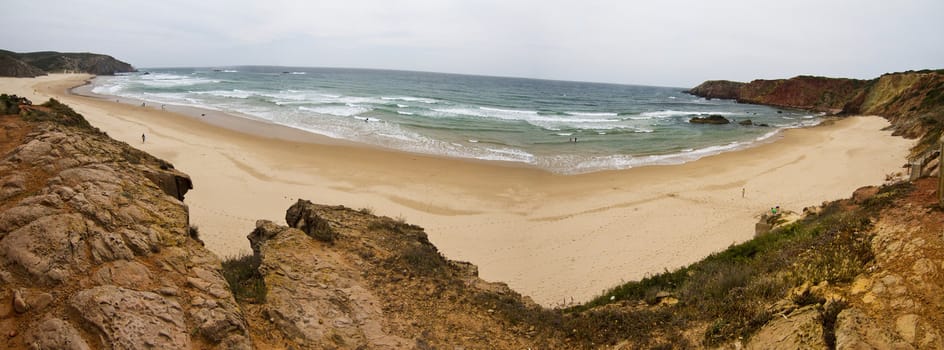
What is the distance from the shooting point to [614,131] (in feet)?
120

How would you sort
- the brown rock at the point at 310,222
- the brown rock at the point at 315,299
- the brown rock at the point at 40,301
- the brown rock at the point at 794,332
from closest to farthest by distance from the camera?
the brown rock at the point at 40,301 < the brown rock at the point at 794,332 < the brown rock at the point at 315,299 < the brown rock at the point at 310,222

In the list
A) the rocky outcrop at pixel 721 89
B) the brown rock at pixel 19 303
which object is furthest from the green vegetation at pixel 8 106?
the rocky outcrop at pixel 721 89

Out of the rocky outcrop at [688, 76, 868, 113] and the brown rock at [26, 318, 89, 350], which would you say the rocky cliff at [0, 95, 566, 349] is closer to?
the brown rock at [26, 318, 89, 350]

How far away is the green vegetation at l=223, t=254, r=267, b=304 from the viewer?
5492mm

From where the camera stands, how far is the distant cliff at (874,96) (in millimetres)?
29383

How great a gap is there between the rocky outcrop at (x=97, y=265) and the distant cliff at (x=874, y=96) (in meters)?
23.5

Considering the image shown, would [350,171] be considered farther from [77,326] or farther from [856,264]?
[856,264]

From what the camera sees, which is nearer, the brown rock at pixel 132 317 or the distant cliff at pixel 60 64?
the brown rock at pixel 132 317

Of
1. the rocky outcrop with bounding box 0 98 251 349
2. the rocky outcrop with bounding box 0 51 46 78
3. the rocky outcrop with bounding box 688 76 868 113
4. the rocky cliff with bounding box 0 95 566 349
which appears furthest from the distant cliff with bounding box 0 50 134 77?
the rocky outcrop with bounding box 688 76 868 113

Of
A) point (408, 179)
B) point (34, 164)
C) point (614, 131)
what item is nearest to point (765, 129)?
point (614, 131)

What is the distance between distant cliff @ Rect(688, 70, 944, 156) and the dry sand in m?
4.81

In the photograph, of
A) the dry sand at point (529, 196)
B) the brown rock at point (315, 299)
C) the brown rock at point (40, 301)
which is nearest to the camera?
the brown rock at point (40, 301)

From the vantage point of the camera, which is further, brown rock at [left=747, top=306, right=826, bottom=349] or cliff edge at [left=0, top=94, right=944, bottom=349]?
brown rock at [left=747, top=306, right=826, bottom=349]

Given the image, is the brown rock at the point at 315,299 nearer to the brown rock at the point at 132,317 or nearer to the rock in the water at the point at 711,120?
the brown rock at the point at 132,317
